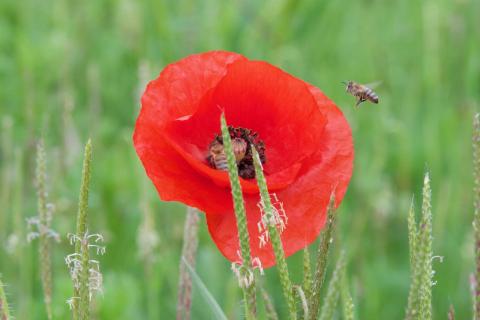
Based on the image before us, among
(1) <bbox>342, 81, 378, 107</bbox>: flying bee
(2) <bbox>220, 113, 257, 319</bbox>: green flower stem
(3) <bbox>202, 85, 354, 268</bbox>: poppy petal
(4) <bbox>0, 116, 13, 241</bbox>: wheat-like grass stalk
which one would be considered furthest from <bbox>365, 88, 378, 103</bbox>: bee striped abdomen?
(4) <bbox>0, 116, 13, 241</bbox>: wheat-like grass stalk

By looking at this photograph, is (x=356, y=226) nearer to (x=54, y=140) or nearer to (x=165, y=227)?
(x=165, y=227)

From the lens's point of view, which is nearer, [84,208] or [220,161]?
[84,208]

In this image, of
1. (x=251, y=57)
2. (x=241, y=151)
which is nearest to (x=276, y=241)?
(x=241, y=151)

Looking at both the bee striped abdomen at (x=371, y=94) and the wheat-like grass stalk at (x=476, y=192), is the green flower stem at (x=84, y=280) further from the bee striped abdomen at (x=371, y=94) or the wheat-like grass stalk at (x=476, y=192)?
the bee striped abdomen at (x=371, y=94)

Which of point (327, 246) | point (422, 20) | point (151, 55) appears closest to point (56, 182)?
point (151, 55)

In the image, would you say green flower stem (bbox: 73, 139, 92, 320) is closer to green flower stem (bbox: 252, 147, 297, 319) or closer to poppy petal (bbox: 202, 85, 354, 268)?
green flower stem (bbox: 252, 147, 297, 319)

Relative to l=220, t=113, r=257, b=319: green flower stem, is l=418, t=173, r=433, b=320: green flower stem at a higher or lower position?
lower

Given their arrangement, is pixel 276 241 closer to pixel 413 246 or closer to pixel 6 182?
pixel 413 246
